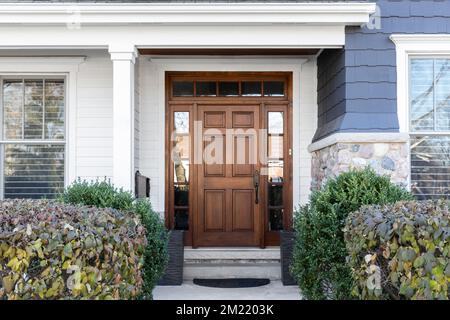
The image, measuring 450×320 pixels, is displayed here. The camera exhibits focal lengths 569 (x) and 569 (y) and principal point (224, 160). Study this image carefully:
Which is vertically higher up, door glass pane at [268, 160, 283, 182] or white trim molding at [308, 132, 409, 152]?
white trim molding at [308, 132, 409, 152]

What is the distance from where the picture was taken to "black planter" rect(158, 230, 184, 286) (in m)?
6.04

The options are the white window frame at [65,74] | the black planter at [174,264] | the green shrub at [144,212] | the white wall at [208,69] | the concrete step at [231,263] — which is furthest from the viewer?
the white wall at [208,69]

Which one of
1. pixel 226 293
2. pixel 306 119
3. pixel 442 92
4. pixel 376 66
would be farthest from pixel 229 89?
pixel 226 293

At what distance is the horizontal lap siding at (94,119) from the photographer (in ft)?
21.5

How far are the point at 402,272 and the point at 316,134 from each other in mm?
3783

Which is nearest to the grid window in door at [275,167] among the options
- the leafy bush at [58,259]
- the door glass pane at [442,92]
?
the door glass pane at [442,92]

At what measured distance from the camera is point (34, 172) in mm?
6621

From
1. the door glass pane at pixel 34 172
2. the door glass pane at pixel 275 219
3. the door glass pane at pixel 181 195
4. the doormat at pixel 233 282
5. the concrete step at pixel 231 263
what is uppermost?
the door glass pane at pixel 34 172

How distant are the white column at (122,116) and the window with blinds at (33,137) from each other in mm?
1285

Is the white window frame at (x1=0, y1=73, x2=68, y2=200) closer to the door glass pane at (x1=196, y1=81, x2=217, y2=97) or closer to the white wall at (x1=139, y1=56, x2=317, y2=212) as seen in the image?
the white wall at (x1=139, y1=56, x2=317, y2=212)

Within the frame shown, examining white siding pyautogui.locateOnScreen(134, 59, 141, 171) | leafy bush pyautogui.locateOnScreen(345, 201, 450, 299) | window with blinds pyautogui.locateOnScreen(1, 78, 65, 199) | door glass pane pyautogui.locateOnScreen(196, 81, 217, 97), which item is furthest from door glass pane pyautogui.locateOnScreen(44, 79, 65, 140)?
leafy bush pyautogui.locateOnScreen(345, 201, 450, 299)

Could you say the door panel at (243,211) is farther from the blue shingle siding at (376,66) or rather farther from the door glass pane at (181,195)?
the blue shingle siding at (376,66)

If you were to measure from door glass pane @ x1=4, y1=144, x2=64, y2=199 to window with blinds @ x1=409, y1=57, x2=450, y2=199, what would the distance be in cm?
396
